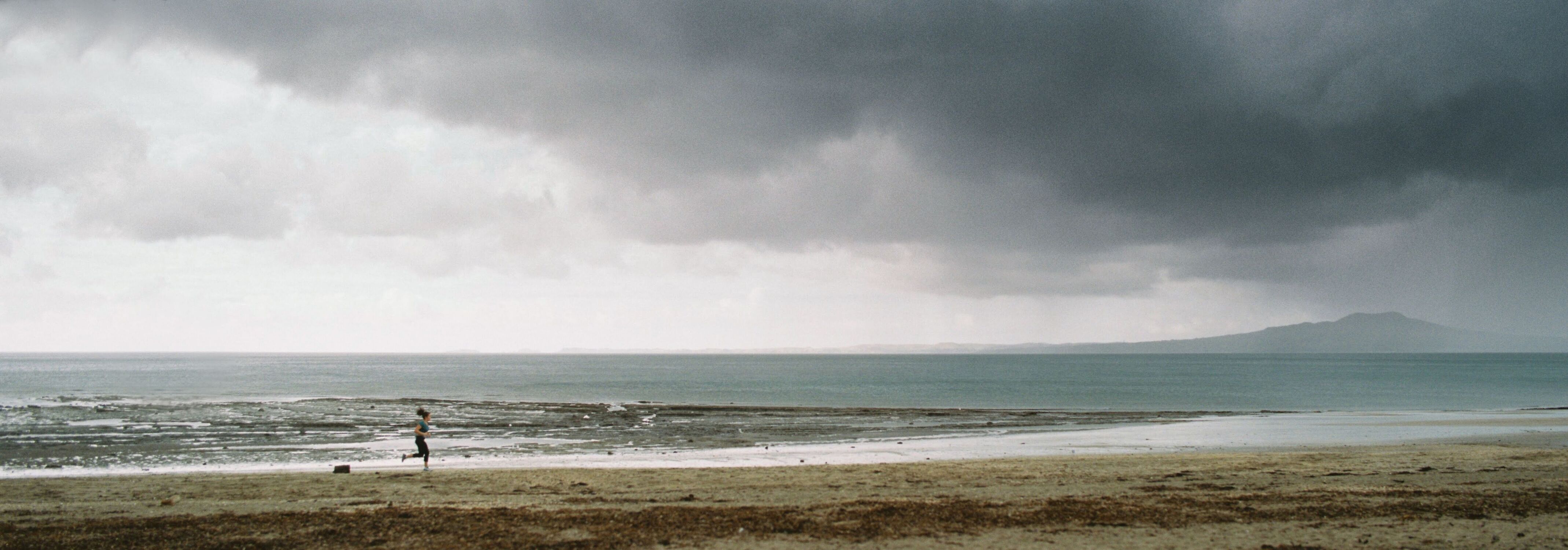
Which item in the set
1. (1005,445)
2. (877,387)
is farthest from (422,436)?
(877,387)

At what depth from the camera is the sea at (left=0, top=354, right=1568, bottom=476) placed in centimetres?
2983

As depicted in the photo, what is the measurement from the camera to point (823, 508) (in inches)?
606

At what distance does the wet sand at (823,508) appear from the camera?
12562mm

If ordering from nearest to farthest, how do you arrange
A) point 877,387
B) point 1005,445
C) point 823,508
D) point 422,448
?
1. point 823,508
2. point 422,448
3. point 1005,445
4. point 877,387

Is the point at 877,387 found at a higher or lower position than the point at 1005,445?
lower

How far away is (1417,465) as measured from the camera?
75.0ft

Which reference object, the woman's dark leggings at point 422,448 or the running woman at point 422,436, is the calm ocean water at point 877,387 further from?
the woman's dark leggings at point 422,448

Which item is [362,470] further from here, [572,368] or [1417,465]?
[572,368]

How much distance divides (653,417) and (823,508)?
35.0m

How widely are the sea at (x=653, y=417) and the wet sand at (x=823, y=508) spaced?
227 inches

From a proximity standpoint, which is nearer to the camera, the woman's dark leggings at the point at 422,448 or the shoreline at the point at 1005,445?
the woman's dark leggings at the point at 422,448

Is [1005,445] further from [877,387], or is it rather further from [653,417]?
[877,387]

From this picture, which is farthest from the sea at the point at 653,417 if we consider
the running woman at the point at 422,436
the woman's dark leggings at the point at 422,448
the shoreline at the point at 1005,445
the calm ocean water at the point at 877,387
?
the woman's dark leggings at the point at 422,448

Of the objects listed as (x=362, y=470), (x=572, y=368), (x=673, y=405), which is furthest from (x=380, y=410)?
(x=572, y=368)
